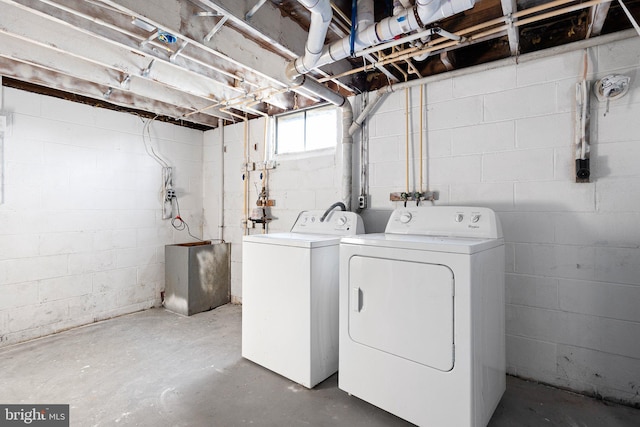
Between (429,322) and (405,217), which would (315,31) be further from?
(429,322)

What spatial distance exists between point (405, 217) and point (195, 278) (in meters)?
2.31

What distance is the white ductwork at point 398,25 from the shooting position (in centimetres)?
145

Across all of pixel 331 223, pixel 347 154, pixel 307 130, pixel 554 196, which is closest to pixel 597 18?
pixel 554 196

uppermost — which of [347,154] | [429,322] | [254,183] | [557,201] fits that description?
[347,154]

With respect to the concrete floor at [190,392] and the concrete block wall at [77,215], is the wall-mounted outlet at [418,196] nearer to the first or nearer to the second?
the concrete floor at [190,392]

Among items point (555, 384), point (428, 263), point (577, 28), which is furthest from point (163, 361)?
point (577, 28)

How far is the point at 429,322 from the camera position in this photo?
5.05 feet

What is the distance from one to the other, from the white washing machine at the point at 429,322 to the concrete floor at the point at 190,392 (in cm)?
18

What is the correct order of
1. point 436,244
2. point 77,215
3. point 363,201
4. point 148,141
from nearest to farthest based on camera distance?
1. point 436,244
2. point 363,201
3. point 77,215
4. point 148,141

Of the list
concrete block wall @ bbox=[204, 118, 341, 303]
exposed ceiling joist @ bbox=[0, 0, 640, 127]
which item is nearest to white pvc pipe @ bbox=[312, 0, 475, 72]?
exposed ceiling joist @ bbox=[0, 0, 640, 127]

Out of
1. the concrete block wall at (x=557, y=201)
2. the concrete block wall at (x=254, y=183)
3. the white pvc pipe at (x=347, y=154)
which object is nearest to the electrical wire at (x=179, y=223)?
the concrete block wall at (x=254, y=183)

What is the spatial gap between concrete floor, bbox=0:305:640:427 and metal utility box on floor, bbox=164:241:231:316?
Answer: 2.20ft

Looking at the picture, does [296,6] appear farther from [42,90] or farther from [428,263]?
[42,90]

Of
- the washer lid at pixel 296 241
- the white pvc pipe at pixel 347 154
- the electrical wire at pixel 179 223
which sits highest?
the white pvc pipe at pixel 347 154
